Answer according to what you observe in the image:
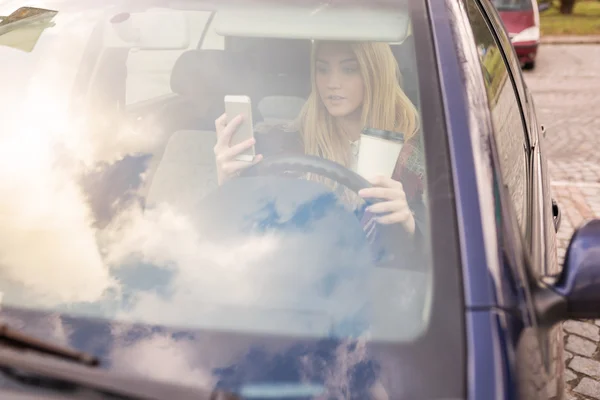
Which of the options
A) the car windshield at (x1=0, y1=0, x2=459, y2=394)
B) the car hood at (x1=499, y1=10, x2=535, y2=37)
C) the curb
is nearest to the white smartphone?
the car windshield at (x1=0, y1=0, x2=459, y2=394)

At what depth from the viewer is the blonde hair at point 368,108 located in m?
1.69

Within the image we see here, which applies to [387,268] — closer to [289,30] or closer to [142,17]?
[289,30]

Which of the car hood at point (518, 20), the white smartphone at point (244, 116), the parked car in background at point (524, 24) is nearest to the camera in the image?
the white smartphone at point (244, 116)

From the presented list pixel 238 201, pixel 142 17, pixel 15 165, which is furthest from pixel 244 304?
pixel 142 17

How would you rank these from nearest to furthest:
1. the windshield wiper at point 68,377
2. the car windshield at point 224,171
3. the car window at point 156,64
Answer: the windshield wiper at point 68,377 → the car windshield at point 224,171 → the car window at point 156,64

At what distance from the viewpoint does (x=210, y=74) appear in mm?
2033

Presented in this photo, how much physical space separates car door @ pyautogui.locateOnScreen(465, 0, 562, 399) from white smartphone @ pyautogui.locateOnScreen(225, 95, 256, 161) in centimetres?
64

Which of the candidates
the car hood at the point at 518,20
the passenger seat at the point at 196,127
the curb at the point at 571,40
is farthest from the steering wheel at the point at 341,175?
the curb at the point at 571,40

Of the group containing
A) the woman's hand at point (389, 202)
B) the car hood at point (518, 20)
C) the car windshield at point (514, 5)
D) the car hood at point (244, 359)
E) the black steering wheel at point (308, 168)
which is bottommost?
the car hood at point (244, 359)

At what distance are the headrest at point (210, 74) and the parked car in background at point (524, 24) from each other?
9087 millimetres

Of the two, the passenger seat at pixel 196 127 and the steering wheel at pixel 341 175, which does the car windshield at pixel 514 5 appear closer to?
the passenger seat at pixel 196 127

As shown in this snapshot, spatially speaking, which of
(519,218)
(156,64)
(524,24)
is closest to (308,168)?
(519,218)

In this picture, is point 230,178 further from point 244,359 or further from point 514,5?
point 514,5

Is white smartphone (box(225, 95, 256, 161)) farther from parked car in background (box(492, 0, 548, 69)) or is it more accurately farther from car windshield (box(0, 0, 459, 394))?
parked car in background (box(492, 0, 548, 69))
